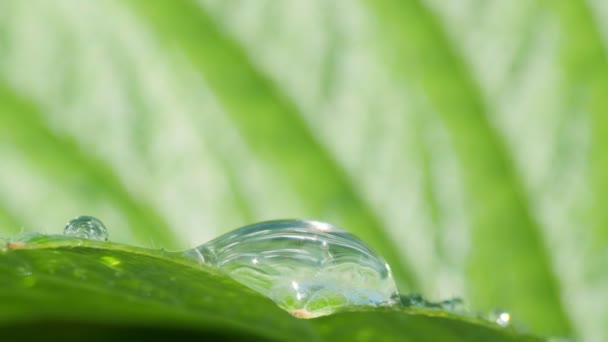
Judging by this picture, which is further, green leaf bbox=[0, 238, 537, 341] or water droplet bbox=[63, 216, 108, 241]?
water droplet bbox=[63, 216, 108, 241]

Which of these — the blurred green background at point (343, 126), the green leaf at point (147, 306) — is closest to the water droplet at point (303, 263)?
the green leaf at point (147, 306)

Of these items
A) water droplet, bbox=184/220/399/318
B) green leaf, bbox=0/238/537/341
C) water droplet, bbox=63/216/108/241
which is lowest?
green leaf, bbox=0/238/537/341

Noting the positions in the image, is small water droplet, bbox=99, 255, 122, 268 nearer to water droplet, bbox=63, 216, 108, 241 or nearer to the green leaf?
the green leaf

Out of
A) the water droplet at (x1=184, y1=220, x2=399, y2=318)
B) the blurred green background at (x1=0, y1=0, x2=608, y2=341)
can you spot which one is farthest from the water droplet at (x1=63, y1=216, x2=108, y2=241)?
the blurred green background at (x1=0, y1=0, x2=608, y2=341)

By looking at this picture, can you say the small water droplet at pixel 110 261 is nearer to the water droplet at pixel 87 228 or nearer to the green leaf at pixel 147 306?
the green leaf at pixel 147 306

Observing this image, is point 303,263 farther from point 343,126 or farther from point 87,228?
point 343,126

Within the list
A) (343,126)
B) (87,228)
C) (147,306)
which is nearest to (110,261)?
(147,306)

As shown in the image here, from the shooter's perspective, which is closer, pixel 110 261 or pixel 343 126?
pixel 110 261
